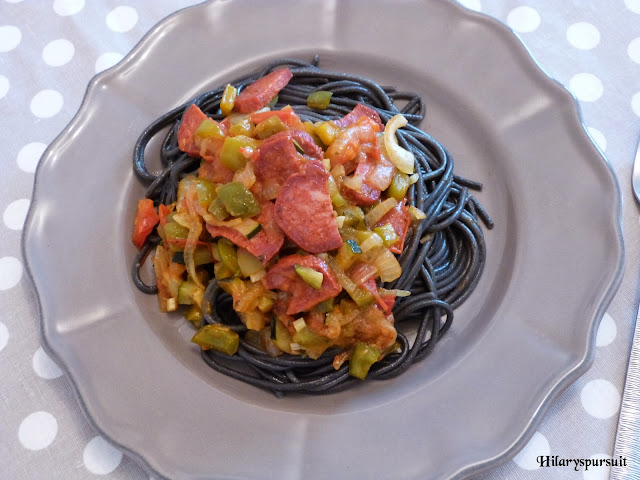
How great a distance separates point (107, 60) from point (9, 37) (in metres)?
0.80

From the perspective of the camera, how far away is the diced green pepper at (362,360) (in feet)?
9.86

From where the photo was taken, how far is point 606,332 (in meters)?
3.21

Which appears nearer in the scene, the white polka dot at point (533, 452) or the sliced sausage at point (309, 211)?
the sliced sausage at point (309, 211)

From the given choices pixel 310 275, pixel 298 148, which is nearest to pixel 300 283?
pixel 310 275

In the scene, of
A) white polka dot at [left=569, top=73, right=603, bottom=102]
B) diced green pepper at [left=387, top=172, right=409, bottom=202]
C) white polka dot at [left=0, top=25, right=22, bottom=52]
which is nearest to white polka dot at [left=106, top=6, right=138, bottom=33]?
white polka dot at [left=0, top=25, right=22, bottom=52]

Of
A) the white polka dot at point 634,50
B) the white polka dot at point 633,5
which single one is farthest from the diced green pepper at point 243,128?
the white polka dot at point 633,5

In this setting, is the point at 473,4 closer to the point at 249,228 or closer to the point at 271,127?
the point at 271,127

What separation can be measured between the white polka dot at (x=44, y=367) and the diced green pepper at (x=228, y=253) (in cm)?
117

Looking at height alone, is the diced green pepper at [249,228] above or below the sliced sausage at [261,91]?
below

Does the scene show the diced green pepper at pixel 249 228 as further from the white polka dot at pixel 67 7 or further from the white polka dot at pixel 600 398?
the white polka dot at pixel 67 7

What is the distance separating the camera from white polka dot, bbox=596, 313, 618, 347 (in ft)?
10.5

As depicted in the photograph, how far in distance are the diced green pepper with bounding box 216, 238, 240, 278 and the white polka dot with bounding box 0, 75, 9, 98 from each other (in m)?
2.28

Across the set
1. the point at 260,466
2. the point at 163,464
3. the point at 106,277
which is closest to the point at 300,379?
the point at 260,466

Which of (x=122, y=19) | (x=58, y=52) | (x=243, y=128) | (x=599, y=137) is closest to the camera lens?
(x=243, y=128)
